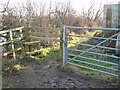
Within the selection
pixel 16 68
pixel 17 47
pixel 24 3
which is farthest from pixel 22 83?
pixel 24 3

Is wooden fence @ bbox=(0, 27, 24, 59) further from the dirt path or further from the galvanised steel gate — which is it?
the galvanised steel gate

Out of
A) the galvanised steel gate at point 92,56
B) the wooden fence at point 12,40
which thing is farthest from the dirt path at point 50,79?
the wooden fence at point 12,40

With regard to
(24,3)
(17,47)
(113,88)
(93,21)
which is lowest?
(113,88)

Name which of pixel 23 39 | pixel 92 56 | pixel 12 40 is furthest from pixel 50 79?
pixel 23 39

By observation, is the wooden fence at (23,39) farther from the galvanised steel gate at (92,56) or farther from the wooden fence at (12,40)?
the galvanised steel gate at (92,56)

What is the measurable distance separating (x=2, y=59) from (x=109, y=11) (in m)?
6.97

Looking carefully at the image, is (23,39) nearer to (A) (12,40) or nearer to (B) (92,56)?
(A) (12,40)

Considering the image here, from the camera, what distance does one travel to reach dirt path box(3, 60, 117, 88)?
5.17 meters

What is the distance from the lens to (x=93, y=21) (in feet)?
49.6

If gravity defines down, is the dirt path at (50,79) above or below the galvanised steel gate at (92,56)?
below

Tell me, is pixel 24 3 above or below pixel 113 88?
above

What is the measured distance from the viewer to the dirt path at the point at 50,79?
5.17m

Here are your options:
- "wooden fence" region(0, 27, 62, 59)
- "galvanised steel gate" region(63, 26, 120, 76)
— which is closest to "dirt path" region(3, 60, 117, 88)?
"galvanised steel gate" region(63, 26, 120, 76)

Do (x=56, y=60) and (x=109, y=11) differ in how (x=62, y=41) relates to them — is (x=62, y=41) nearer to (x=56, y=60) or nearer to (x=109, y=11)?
(x=56, y=60)
